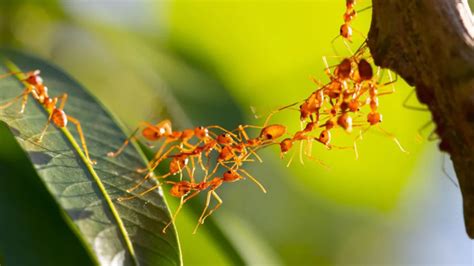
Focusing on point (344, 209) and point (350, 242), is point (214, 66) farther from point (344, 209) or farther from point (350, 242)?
point (350, 242)

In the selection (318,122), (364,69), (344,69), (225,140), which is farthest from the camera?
(225,140)

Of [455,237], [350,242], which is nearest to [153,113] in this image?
[350,242]

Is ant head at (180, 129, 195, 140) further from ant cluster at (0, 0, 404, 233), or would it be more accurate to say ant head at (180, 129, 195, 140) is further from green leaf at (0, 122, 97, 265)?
green leaf at (0, 122, 97, 265)

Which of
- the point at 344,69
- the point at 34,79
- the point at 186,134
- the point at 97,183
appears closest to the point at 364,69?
the point at 344,69

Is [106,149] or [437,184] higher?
[106,149]

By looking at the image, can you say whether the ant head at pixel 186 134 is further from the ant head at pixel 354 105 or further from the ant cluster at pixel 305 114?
the ant head at pixel 354 105

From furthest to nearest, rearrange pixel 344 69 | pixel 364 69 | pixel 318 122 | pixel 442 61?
pixel 318 122 → pixel 344 69 → pixel 364 69 → pixel 442 61

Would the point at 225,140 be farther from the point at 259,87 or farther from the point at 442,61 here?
the point at 259,87
